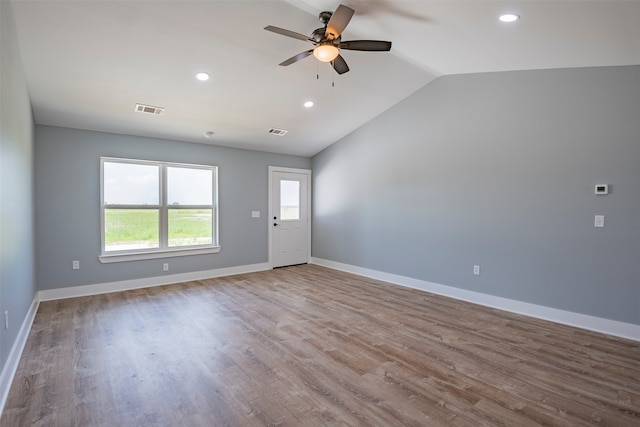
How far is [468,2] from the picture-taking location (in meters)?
2.60

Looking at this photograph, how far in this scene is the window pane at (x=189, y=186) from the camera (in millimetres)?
5499

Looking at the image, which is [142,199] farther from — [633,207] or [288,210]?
[633,207]

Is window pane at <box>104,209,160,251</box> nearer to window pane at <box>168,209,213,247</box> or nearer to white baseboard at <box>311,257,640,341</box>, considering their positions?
window pane at <box>168,209,213,247</box>

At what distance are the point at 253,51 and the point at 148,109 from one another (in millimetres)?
1850

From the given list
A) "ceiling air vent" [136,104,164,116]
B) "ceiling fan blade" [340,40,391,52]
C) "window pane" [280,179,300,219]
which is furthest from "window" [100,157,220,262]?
"ceiling fan blade" [340,40,391,52]

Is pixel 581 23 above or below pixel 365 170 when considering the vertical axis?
above

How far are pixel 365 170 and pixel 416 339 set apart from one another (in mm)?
3437

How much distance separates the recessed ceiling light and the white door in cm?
474

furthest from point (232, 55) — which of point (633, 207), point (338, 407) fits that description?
point (633, 207)

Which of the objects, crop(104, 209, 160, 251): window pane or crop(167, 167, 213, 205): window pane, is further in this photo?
crop(167, 167, 213, 205): window pane

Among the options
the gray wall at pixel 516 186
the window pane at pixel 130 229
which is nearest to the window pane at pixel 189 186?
the window pane at pixel 130 229

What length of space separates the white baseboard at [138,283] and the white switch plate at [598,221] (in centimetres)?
531

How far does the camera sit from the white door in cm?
671

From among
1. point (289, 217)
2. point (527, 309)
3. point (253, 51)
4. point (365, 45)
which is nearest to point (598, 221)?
point (527, 309)
